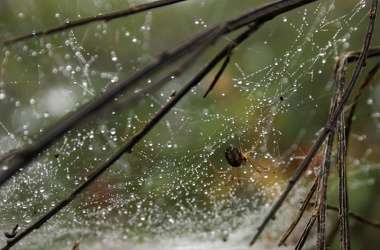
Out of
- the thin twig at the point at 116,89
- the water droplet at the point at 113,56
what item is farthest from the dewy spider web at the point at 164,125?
the thin twig at the point at 116,89

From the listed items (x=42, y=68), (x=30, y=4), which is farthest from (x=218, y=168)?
(x=30, y=4)

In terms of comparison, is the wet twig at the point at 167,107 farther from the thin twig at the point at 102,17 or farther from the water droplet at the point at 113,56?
the water droplet at the point at 113,56

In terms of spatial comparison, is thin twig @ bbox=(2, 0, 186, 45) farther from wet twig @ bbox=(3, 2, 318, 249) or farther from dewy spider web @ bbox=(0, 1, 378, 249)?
dewy spider web @ bbox=(0, 1, 378, 249)

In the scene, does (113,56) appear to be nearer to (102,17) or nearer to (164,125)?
(164,125)

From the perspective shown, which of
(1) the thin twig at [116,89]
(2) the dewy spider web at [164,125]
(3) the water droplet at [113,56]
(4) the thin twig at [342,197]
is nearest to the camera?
(1) the thin twig at [116,89]

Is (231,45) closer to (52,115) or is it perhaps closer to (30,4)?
(52,115)
